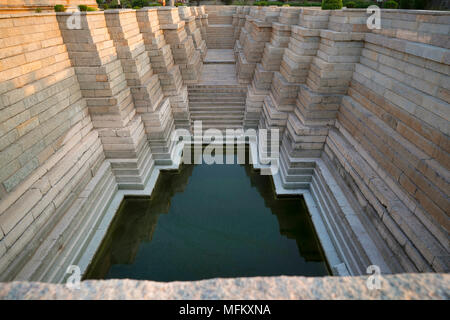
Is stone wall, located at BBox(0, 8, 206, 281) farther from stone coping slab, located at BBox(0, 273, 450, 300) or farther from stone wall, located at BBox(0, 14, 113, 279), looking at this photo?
stone coping slab, located at BBox(0, 273, 450, 300)

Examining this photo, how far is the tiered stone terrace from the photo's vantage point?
206 inches

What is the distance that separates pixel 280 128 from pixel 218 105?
14.8 feet

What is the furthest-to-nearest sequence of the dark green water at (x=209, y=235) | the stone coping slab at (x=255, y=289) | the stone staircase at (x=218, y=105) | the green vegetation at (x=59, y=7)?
the stone staircase at (x=218, y=105)
the green vegetation at (x=59, y=7)
the dark green water at (x=209, y=235)
the stone coping slab at (x=255, y=289)

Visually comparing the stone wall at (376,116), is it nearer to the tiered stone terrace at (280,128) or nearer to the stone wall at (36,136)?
the tiered stone terrace at (280,128)

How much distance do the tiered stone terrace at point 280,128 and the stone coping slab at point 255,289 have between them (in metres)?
2.72

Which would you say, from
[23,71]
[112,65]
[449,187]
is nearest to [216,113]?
[112,65]

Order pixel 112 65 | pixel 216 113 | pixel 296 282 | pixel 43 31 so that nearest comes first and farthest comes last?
1. pixel 296 282
2. pixel 43 31
3. pixel 112 65
4. pixel 216 113

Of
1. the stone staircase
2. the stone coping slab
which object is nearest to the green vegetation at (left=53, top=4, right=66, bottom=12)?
the stone staircase

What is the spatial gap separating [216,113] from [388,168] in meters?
8.82

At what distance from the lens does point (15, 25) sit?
18.9ft

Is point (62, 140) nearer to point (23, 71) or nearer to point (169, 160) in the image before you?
point (23, 71)

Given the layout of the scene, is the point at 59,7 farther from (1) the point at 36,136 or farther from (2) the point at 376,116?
(2) the point at 376,116

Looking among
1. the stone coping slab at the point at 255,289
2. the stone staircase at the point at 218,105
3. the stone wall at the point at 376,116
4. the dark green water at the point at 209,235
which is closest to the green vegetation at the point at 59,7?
the dark green water at the point at 209,235

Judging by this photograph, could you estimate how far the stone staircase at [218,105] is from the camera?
42.9 ft
